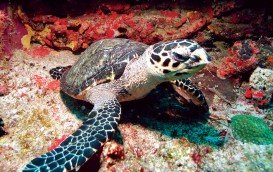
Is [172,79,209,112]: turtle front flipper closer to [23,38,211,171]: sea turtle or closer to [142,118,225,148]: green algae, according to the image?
[23,38,211,171]: sea turtle

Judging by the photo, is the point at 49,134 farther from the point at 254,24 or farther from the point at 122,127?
the point at 254,24

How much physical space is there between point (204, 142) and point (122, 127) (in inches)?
44.6

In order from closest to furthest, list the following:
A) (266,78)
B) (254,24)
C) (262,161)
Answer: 1. (262,161)
2. (266,78)
3. (254,24)

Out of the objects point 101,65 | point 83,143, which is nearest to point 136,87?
point 101,65

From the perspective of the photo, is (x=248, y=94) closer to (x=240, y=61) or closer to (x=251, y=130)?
(x=240, y=61)

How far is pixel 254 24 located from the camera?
5.11 metres

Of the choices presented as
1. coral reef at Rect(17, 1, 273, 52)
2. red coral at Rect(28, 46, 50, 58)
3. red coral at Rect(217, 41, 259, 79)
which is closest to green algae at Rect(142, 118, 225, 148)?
red coral at Rect(217, 41, 259, 79)

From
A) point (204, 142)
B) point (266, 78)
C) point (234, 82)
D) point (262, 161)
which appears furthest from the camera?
point (234, 82)

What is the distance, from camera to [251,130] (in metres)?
3.59

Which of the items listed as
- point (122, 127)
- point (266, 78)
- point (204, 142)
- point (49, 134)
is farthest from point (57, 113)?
point (266, 78)

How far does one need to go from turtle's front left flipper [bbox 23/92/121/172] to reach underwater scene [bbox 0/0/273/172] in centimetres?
1

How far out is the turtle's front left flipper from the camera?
253cm

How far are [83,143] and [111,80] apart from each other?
1.18m

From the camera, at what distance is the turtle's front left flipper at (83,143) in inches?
99.5
